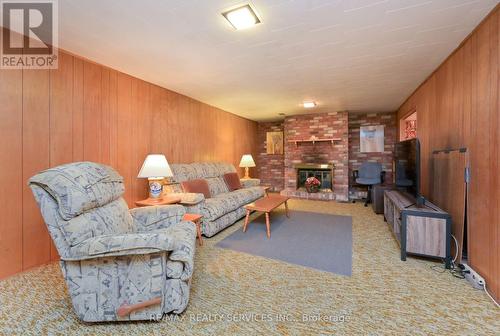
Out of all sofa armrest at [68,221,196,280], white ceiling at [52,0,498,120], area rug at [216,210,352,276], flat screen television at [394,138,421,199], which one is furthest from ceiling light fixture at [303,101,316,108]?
sofa armrest at [68,221,196,280]

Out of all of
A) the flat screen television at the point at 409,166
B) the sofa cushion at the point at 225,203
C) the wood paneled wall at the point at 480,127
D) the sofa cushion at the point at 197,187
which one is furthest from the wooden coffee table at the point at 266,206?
the wood paneled wall at the point at 480,127

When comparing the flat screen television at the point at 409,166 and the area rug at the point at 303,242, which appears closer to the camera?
the area rug at the point at 303,242

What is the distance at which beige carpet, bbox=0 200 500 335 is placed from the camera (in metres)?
1.36

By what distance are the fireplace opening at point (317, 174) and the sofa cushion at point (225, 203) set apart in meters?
2.24

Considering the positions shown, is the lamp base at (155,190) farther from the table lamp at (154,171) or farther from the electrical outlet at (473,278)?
the electrical outlet at (473,278)

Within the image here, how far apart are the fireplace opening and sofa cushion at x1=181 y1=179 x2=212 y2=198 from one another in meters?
3.14

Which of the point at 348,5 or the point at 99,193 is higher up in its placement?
the point at 348,5

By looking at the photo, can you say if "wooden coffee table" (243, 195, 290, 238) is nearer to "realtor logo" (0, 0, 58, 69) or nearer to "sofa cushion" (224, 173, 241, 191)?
"sofa cushion" (224, 173, 241, 191)

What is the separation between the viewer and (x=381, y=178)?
5.02 meters

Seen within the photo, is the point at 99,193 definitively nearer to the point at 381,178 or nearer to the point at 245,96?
the point at 245,96

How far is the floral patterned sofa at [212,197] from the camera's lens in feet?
9.65

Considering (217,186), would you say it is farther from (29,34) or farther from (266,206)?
(29,34)

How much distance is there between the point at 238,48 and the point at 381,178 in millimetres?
4510

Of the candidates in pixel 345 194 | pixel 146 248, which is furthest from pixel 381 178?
pixel 146 248
